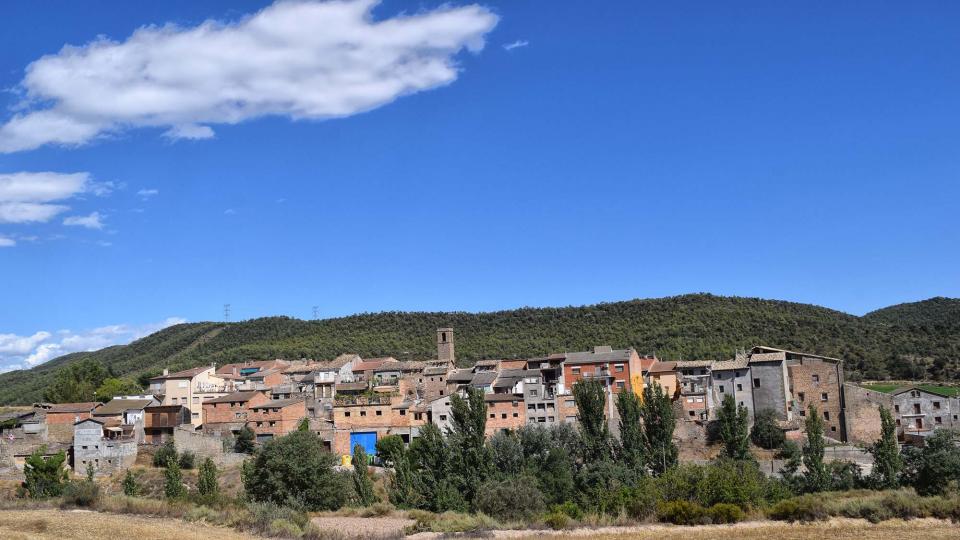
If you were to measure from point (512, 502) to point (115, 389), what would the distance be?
5487 centimetres

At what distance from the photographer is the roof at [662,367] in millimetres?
67062

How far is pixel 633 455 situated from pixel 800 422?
1620 centimetres

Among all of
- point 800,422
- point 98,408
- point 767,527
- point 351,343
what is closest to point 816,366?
point 800,422

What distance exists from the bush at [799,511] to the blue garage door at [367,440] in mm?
33034

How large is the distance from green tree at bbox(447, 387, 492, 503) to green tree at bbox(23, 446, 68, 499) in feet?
71.7

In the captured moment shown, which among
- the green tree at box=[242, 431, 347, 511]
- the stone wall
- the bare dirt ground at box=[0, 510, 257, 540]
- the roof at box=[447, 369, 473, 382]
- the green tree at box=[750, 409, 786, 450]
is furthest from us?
the roof at box=[447, 369, 473, 382]

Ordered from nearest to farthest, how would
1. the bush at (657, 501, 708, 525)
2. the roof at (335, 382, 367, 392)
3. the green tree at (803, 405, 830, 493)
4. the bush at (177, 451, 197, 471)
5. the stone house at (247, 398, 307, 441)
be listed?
the bush at (657, 501, 708, 525) < the green tree at (803, 405, 830, 493) < the bush at (177, 451, 197, 471) < the stone house at (247, 398, 307, 441) < the roof at (335, 382, 367, 392)

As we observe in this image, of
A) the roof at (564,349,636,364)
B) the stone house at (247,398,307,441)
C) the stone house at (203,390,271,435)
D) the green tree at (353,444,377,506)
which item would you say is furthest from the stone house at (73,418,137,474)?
the roof at (564,349,636,364)

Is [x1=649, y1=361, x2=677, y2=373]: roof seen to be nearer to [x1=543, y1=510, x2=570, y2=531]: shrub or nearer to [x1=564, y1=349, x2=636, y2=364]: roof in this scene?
[x1=564, y1=349, x2=636, y2=364]: roof

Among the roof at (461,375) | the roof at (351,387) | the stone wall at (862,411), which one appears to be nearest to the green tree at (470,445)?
the roof at (461,375)

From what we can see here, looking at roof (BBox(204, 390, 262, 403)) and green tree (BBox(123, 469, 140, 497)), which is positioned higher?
roof (BBox(204, 390, 262, 403))

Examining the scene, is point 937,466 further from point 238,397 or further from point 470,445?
point 238,397

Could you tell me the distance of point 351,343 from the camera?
108m

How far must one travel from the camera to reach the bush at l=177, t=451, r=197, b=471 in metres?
57.3
